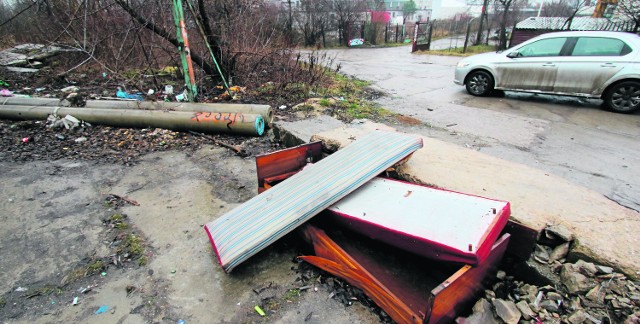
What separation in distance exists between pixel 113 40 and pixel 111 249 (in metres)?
7.73

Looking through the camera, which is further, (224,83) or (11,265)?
(224,83)

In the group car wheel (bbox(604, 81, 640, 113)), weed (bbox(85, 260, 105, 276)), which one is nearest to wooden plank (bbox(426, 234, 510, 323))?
weed (bbox(85, 260, 105, 276))

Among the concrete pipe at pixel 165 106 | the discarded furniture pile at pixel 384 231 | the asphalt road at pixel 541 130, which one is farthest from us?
the concrete pipe at pixel 165 106

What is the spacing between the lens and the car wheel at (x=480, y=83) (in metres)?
7.67

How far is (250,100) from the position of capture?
22.2 feet

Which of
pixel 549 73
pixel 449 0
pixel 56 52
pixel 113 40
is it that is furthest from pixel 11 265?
pixel 449 0

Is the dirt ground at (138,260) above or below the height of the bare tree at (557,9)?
below

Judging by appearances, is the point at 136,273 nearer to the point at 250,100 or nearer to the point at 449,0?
the point at 250,100

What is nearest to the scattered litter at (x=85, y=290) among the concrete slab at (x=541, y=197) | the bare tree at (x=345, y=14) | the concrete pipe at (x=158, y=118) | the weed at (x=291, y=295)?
the weed at (x=291, y=295)

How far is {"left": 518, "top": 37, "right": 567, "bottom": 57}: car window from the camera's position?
676cm

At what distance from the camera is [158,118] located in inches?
205

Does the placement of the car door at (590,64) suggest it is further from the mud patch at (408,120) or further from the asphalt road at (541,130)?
the mud patch at (408,120)

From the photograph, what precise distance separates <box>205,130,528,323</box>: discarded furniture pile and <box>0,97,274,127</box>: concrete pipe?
2.59 m

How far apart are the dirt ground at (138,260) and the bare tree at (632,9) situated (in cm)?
1720
